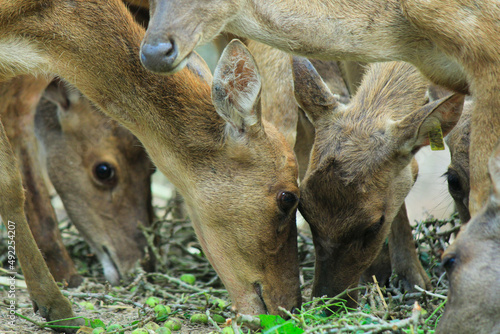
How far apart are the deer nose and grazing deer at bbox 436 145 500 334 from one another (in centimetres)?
194

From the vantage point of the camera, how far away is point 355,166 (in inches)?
205

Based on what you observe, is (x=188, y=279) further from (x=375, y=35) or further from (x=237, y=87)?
(x=375, y=35)

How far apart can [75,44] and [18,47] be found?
0.43 meters

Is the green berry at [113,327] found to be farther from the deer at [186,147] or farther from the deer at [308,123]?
the deer at [308,123]

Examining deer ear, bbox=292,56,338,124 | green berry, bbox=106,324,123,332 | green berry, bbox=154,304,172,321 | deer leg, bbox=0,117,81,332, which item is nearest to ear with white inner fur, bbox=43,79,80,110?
deer leg, bbox=0,117,81,332

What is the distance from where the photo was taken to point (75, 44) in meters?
5.41

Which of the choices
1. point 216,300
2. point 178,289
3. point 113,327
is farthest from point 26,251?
point 178,289

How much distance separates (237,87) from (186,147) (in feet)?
2.18

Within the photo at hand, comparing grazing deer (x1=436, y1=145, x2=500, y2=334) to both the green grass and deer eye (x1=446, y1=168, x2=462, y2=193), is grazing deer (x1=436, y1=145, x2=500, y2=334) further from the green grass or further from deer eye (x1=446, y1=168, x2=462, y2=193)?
deer eye (x1=446, y1=168, x2=462, y2=193)

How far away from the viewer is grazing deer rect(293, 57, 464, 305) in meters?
5.19

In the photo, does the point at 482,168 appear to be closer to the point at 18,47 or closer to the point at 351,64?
the point at 351,64

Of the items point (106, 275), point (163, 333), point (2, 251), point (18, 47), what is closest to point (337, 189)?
point (163, 333)

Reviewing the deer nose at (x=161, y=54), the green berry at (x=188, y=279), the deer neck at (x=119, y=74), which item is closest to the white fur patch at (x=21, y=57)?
the deer neck at (x=119, y=74)

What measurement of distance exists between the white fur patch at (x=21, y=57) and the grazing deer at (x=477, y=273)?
3355mm
